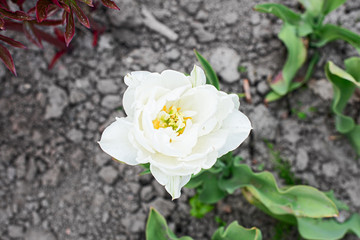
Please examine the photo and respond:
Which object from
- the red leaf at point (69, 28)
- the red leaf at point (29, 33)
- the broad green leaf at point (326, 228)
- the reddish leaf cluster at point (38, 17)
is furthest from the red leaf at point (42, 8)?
the broad green leaf at point (326, 228)

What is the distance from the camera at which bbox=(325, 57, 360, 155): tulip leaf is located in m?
1.84

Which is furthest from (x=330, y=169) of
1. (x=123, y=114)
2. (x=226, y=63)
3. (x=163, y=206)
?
(x=123, y=114)

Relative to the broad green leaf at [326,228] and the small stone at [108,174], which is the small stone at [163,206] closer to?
the small stone at [108,174]

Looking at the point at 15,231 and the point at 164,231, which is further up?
the point at 164,231

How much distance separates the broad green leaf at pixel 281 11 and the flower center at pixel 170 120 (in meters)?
0.91

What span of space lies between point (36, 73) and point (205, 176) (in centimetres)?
120

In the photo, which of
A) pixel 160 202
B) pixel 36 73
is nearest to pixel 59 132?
pixel 36 73

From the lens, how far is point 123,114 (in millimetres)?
2219

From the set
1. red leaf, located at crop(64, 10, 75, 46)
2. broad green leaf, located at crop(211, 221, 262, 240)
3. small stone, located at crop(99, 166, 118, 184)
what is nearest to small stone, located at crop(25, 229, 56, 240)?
small stone, located at crop(99, 166, 118, 184)

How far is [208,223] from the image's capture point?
2.16 meters

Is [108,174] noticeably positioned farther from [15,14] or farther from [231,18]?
[231,18]

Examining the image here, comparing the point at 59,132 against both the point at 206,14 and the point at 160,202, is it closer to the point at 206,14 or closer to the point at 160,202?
the point at 160,202

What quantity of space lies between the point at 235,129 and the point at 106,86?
121 centimetres

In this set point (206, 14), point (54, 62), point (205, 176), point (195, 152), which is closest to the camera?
point (195, 152)
